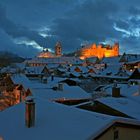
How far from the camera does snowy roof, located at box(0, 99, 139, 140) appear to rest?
11852 mm

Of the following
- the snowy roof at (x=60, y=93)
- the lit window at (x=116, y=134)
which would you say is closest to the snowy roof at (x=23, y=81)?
the snowy roof at (x=60, y=93)

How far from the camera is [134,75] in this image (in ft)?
201

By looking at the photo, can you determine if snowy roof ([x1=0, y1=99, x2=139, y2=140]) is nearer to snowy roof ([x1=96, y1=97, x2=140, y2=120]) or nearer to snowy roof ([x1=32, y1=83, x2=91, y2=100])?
snowy roof ([x1=96, y1=97, x2=140, y2=120])

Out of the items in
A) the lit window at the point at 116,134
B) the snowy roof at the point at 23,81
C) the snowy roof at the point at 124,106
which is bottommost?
the lit window at the point at 116,134

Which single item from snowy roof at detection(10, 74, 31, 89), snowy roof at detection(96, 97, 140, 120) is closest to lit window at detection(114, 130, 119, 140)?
snowy roof at detection(96, 97, 140, 120)

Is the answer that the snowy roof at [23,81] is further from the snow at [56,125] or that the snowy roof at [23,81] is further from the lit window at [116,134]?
the lit window at [116,134]

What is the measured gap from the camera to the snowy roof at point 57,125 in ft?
38.9

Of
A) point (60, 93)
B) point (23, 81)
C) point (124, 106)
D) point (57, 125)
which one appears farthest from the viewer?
point (23, 81)

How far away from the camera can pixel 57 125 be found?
12.8 m

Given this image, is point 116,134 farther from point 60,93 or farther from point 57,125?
point 60,93

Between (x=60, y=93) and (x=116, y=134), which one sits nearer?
(x=116, y=134)

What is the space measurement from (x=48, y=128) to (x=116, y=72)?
64497 mm

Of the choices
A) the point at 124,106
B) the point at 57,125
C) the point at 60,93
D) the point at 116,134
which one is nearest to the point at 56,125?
the point at 57,125

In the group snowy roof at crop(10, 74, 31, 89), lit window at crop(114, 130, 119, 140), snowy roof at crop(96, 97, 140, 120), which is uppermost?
snowy roof at crop(10, 74, 31, 89)
